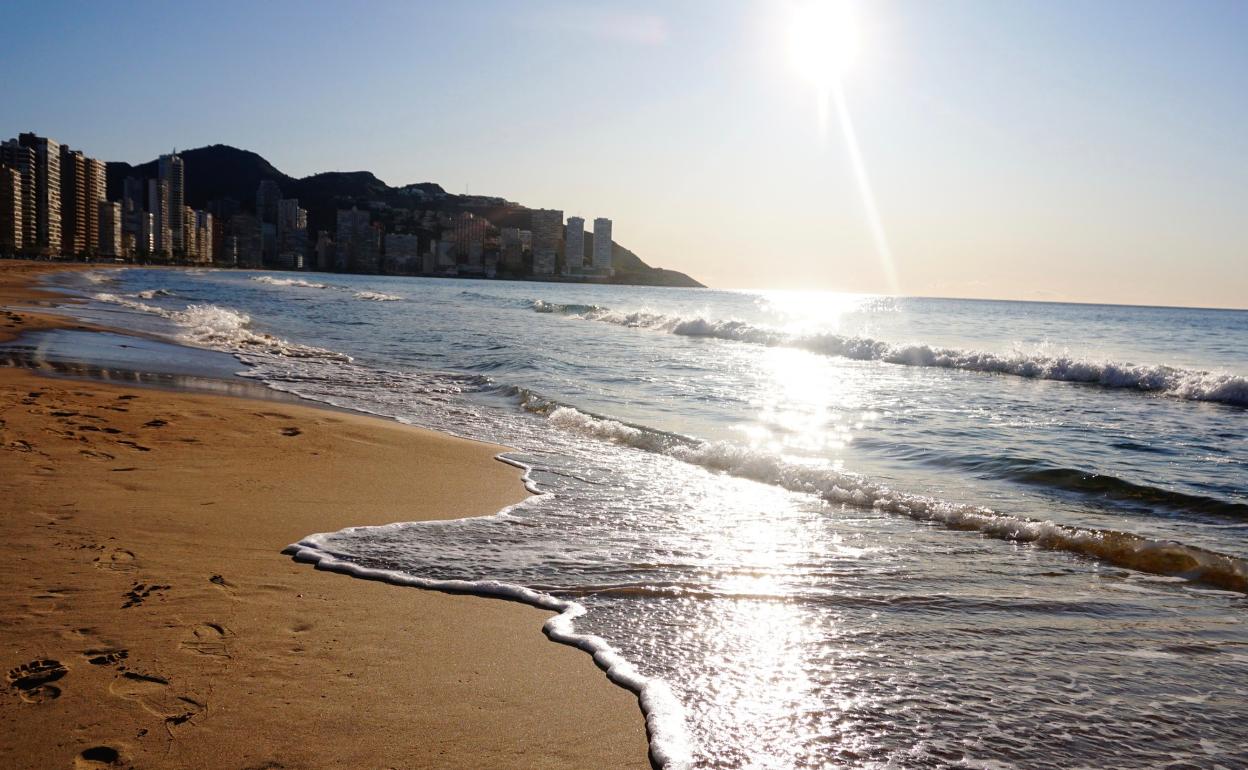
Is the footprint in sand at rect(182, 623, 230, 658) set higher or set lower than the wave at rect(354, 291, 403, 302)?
lower

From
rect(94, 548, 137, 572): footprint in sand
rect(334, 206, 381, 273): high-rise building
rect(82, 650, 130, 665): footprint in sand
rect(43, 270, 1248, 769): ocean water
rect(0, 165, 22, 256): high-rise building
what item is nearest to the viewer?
rect(82, 650, 130, 665): footprint in sand

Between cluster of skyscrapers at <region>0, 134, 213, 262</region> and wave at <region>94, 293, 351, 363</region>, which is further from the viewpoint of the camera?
cluster of skyscrapers at <region>0, 134, 213, 262</region>

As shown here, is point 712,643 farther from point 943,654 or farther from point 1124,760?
point 1124,760

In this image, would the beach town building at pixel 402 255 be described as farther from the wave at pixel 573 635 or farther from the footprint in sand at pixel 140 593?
the footprint in sand at pixel 140 593

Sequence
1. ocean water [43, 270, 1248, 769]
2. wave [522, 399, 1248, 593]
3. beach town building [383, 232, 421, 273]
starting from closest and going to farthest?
1. ocean water [43, 270, 1248, 769]
2. wave [522, 399, 1248, 593]
3. beach town building [383, 232, 421, 273]

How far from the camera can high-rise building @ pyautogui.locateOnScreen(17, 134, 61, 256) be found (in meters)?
129

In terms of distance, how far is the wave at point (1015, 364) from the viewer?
696 inches

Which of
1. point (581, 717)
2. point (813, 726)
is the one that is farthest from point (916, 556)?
point (581, 717)

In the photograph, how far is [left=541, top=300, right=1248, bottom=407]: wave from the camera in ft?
58.0

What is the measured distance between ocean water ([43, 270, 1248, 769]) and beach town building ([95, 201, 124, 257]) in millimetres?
163504

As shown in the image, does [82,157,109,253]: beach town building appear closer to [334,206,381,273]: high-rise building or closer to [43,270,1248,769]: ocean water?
[334,206,381,273]: high-rise building

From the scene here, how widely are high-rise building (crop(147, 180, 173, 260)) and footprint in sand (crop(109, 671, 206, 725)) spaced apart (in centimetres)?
18030

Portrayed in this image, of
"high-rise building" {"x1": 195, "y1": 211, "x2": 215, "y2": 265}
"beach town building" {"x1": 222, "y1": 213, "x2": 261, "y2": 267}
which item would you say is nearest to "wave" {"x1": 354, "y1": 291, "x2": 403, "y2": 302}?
"high-rise building" {"x1": 195, "y1": 211, "x2": 215, "y2": 265}

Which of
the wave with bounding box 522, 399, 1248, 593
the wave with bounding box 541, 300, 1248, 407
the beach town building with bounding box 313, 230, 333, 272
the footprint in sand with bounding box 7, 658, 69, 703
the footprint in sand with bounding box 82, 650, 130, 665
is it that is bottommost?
the wave with bounding box 522, 399, 1248, 593
